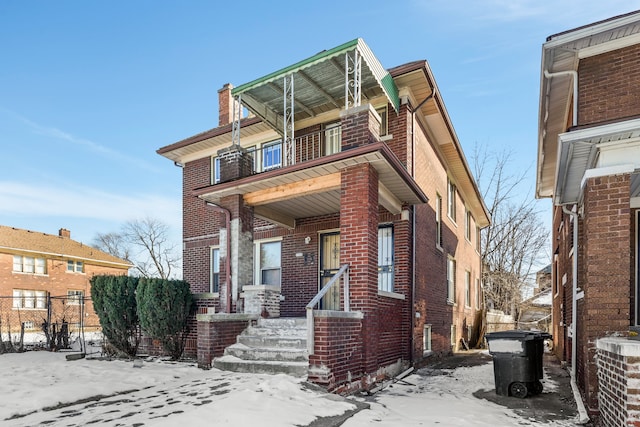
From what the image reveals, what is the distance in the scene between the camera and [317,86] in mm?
9164

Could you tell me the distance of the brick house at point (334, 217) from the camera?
22.7ft

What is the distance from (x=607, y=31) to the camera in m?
5.80

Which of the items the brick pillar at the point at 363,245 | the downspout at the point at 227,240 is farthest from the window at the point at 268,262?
the brick pillar at the point at 363,245

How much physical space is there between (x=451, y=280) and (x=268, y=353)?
908cm

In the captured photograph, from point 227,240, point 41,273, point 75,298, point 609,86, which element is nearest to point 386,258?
point 227,240

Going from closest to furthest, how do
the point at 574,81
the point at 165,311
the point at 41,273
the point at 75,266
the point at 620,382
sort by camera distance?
1. the point at 620,382
2. the point at 574,81
3. the point at 165,311
4. the point at 41,273
5. the point at 75,266

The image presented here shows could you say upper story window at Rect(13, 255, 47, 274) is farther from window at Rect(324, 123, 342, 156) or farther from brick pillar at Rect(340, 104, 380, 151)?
brick pillar at Rect(340, 104, 380, 151)

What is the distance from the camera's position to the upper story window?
24.2 meters

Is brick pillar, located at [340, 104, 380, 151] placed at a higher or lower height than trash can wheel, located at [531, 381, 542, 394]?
higher

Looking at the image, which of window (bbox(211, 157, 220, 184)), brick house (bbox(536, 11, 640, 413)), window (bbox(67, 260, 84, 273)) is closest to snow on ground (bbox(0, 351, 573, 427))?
brick house (bbox(536, 11, 640, 413))

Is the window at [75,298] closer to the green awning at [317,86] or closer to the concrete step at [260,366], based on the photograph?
the concrete step at [260,366]

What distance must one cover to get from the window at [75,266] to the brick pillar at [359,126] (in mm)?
26941

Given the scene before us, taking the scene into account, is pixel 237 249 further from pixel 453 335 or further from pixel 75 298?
pixel 453 335

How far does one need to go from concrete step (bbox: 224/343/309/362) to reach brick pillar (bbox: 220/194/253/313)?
3.83ft
